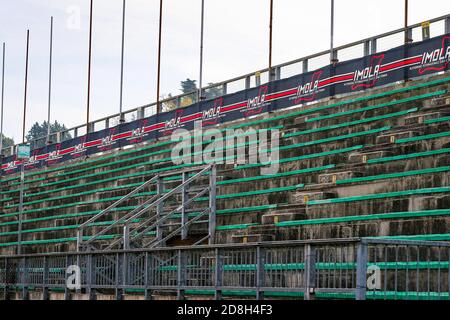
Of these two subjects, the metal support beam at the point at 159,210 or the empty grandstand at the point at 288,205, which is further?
the metal support beam at the point at 159,210

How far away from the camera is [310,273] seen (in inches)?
464

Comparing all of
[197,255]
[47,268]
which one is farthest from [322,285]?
[47,268]

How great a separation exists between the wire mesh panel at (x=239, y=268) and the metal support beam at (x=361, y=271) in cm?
243

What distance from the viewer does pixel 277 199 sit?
20562 mm

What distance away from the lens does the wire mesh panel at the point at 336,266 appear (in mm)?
11188

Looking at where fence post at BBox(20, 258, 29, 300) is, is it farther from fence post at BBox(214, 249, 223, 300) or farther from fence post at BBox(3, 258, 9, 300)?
fence post at BBox(214, 249, 223, 300)

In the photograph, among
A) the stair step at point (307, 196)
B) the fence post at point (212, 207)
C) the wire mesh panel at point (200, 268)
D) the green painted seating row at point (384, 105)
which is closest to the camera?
the wire mesh panel at point (200, 268)

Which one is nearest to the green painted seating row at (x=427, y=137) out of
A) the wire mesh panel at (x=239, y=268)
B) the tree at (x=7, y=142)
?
the wire mesh panel at (x=239, y=268)

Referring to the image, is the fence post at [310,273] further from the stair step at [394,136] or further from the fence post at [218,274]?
the stair step at [394,136]

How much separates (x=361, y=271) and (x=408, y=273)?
0.97 metres

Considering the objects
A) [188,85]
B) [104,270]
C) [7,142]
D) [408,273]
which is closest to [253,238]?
[104,270]

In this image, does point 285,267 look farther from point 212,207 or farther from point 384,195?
point 212,207
